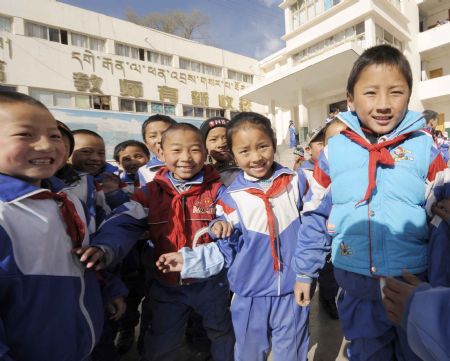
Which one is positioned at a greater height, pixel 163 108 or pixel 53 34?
pixel 53 34

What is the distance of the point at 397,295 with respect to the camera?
0.87 m

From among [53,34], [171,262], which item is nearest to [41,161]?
[171,262]

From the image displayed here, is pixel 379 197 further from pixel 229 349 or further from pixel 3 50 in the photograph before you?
pixel 3 50

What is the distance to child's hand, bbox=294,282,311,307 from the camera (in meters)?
1.35

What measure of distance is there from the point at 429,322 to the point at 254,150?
42.0 inches

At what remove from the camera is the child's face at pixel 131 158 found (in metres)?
2.92

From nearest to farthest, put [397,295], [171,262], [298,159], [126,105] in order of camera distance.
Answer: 1. [397,295]
2. [171,262]
3. [298,159]
4. [126,105]

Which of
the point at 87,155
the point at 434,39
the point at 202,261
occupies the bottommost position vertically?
the point at 202,261

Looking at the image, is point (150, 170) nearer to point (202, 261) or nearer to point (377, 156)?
point (202, 261)

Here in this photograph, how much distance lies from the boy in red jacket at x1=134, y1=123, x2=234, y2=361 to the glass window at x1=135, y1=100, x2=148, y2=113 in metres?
14.6

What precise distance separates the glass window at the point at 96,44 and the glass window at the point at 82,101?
2.66 meters

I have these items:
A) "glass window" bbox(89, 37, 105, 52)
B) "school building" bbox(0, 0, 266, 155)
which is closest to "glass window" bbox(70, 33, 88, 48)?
"school building" bbox(0, 0, 266, 155)

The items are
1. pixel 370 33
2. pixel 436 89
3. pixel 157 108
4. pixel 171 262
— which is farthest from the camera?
pixel 157 108

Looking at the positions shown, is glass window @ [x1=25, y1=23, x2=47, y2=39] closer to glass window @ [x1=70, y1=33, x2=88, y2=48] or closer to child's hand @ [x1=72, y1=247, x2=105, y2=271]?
glass window @ [x1=70, y1=33, x2=88, y2=48]
